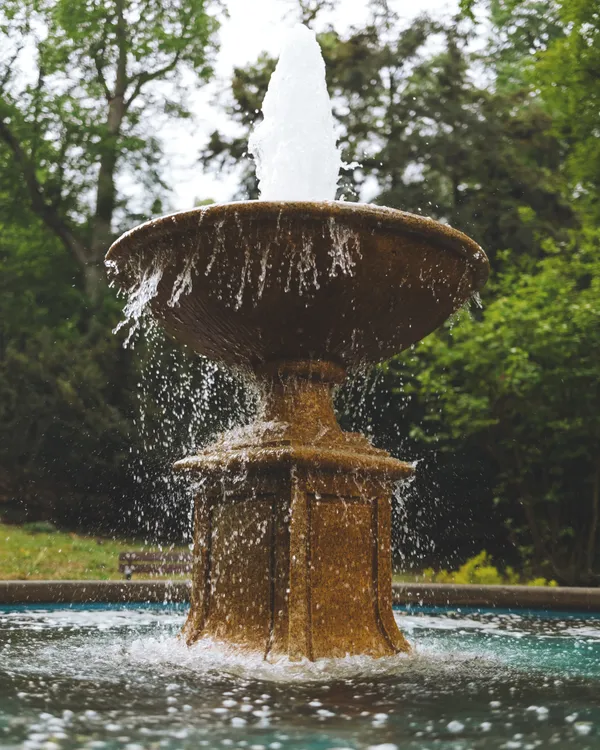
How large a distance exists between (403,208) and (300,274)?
12123 mm

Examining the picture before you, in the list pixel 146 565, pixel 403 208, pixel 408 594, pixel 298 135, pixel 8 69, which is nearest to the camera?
pixel 298 135

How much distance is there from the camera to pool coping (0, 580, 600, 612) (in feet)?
22.7

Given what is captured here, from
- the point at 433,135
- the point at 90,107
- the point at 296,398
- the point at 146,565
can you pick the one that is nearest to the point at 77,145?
the point at 90,107

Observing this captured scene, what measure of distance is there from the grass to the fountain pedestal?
22.2ft

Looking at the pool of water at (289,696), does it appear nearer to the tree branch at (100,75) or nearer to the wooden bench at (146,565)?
the wooden bench at (146,565)

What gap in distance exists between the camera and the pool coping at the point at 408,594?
691 cm

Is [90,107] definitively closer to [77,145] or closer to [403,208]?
[77,145]

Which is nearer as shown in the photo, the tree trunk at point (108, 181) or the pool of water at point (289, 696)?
the pool of water at point (289, 696)

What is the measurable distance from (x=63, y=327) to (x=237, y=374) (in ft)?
45.4

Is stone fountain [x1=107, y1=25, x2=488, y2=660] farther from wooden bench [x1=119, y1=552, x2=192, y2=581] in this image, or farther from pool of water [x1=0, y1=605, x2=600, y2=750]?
wooden bench [x1=119, y1=552, x2=192, y2=581]

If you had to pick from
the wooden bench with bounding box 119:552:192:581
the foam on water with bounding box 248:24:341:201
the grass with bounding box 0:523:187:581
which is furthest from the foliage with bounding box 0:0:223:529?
the foam on water with bounding box 248:24:341:201

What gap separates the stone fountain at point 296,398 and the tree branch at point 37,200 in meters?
15.3

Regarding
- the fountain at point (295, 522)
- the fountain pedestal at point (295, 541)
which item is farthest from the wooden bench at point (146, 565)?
the fountain pedestal at point (295, 541)

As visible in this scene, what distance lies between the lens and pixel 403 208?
51.6 ft
